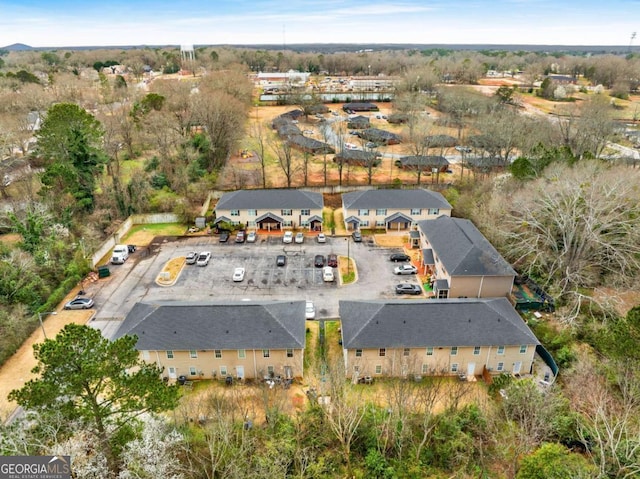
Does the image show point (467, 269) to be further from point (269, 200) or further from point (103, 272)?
point (103, 272)

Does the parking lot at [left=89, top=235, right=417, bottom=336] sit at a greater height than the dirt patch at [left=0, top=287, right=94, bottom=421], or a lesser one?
greater

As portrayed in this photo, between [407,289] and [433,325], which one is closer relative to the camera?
[433,325]

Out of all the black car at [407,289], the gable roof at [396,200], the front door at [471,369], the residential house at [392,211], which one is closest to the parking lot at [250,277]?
the black car at [407,289]

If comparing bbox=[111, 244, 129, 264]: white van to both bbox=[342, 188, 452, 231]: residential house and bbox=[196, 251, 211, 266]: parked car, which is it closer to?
bbox=[196, 251, 211, 266]: parked car

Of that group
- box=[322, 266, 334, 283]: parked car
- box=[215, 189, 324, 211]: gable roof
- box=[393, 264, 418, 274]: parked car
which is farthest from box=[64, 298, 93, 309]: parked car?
box=[393, 264, 418, 274]: parked car

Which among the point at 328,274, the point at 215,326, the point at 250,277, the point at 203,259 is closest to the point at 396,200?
the point at 328,274
